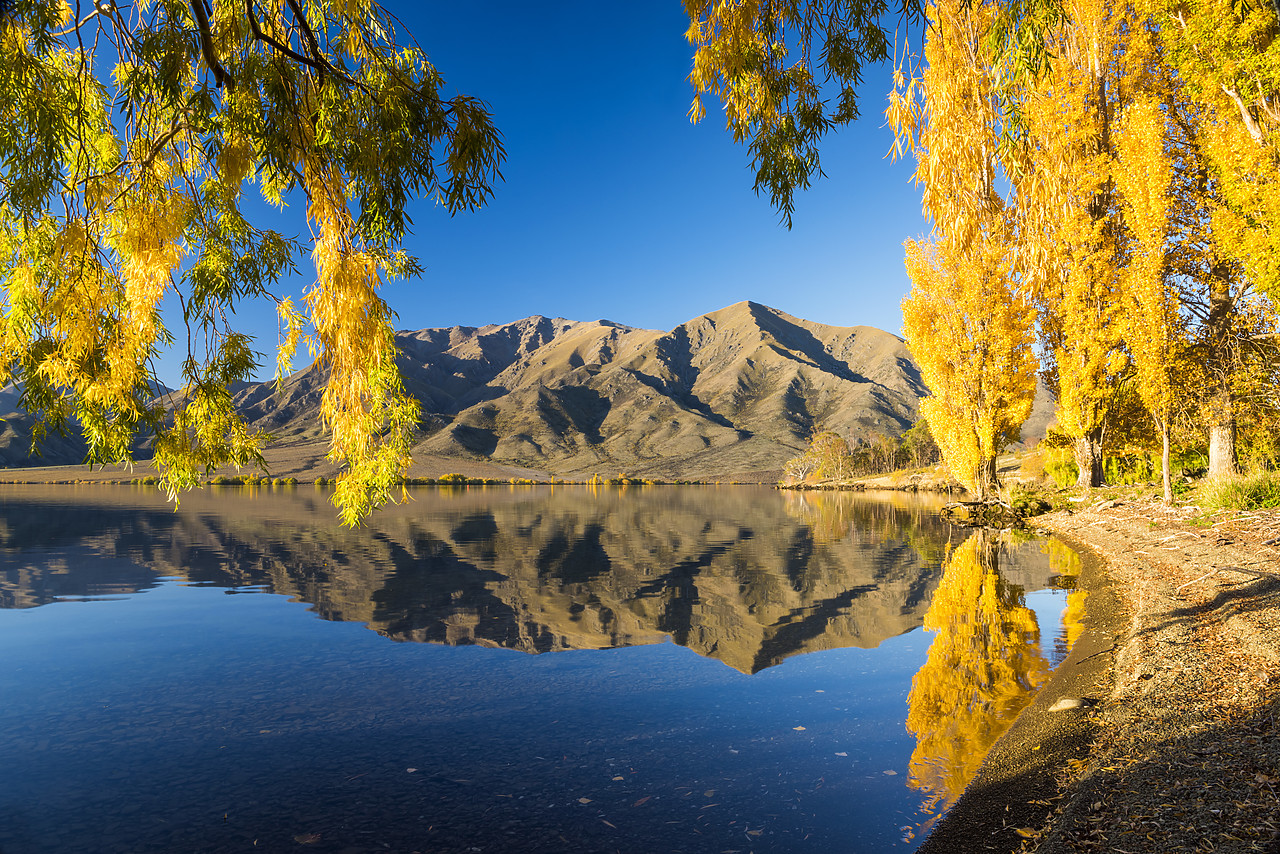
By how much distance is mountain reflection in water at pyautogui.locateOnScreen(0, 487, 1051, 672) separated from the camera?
33.1 ft

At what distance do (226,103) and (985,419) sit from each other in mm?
22605

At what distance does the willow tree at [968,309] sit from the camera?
17859 millimetres

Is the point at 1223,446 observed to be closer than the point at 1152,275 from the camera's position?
Yes

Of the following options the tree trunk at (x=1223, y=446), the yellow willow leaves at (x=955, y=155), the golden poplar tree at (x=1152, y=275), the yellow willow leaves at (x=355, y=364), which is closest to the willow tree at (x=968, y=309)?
the yellow willow leaves at (x=955, y=155)

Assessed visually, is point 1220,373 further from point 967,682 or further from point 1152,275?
point 967,682

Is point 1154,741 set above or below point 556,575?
above

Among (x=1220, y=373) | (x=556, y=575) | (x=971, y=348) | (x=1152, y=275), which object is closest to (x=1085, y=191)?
(x=1152, y=275)

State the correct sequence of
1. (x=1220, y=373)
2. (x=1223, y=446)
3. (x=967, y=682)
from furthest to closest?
(x=1220, y=373) < (x=1223, y=446) < (x=967, y=682)

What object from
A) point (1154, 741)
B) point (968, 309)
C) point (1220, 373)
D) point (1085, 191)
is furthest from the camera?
point (968, 309)

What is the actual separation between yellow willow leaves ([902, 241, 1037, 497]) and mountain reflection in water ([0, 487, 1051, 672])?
355 centimetres

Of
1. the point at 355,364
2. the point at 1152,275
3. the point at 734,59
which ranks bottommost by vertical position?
the point at 355,364

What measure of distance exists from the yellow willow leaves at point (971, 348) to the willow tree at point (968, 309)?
0.11ft

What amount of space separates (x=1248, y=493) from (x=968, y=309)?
33.6ft

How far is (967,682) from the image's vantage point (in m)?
6.86
